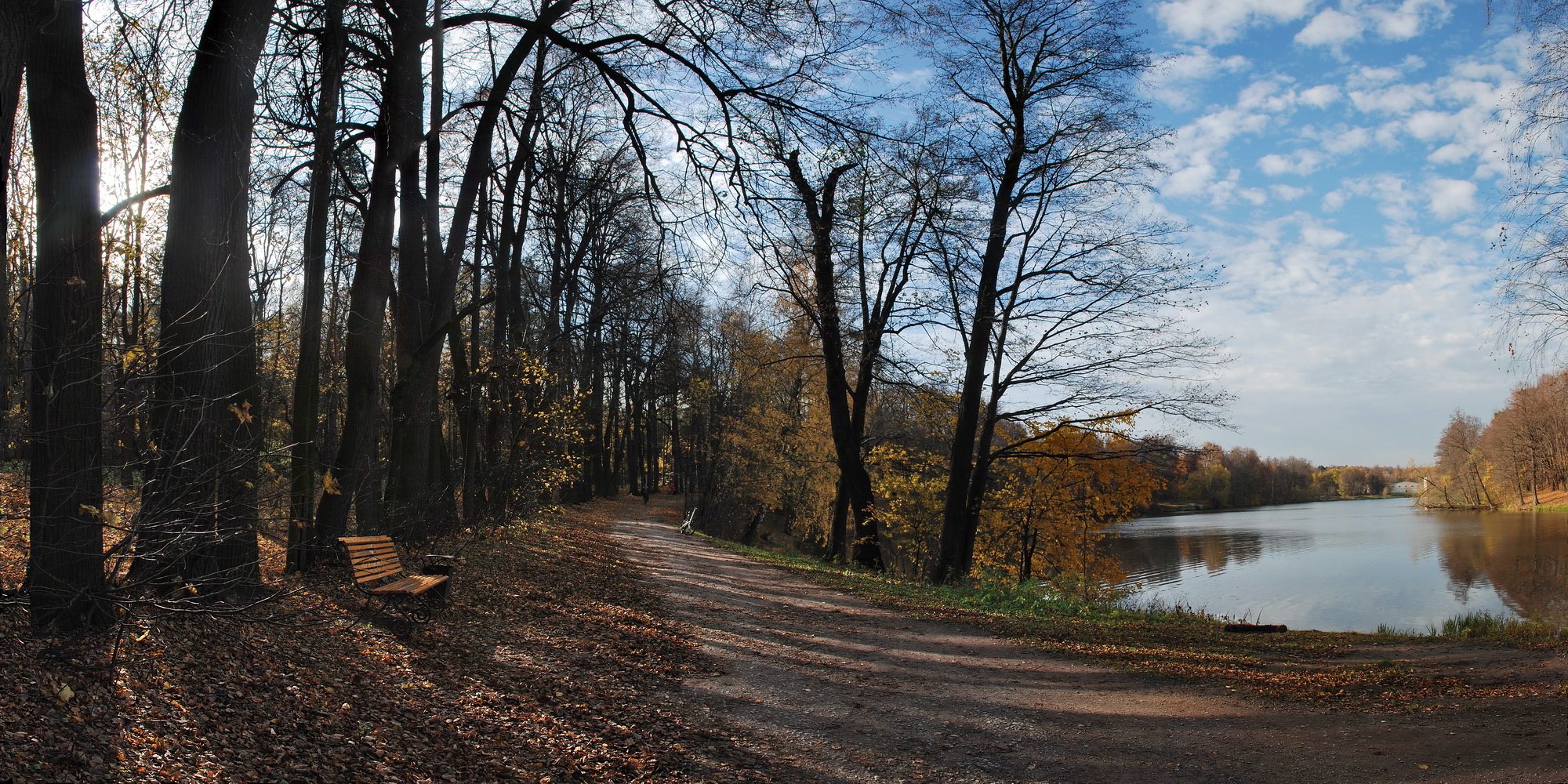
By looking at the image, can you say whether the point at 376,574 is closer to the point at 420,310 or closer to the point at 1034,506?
the point at 420,310

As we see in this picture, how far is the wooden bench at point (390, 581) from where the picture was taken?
293 inches

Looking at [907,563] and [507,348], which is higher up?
[507,348]

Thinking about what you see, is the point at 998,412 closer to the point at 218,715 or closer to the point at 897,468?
the point at 897,468

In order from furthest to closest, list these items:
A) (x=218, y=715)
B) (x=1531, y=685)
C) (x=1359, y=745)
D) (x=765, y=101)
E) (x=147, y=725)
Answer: (x=765, y=101), (x=1531, y=685), (x=1359, y=745), (x=218, y=715), (x=147, y=725)

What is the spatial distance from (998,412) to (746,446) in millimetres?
14160

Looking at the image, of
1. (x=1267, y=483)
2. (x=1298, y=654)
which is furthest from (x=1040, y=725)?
(x=1267, y=483)

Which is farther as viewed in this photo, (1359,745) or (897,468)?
(897,468)

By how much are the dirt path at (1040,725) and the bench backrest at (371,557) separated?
116 inches

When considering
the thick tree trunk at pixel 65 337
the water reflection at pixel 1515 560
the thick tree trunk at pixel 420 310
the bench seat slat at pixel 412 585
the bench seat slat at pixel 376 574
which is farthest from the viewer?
the water reflection at pixel 1515 560

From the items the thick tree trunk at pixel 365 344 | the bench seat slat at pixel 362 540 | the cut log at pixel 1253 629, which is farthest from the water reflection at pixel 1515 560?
the thick tree trunk at pixel 365 344

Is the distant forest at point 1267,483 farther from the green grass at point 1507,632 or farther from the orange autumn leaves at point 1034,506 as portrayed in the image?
the green grass at point 1507,632

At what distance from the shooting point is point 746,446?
30422 mm

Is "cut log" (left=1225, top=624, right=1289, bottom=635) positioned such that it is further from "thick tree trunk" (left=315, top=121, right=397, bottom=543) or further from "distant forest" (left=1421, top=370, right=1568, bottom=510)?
"distant forest" (left=1421, top=370, right=1568, bottom=510)

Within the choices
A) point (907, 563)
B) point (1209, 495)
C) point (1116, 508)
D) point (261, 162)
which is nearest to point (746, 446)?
point (907, 563)
